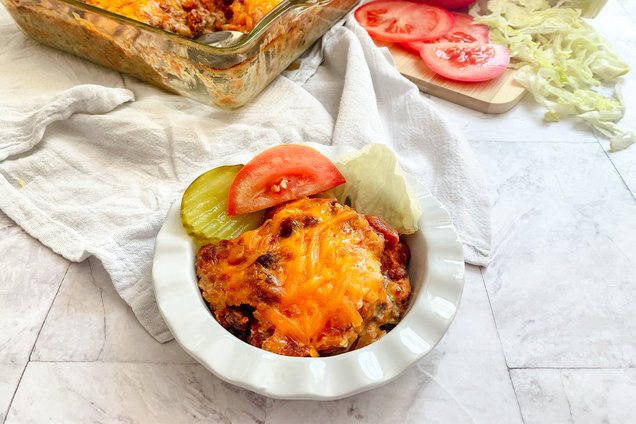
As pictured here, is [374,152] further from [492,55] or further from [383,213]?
[492,55]

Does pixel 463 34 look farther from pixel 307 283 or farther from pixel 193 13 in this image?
pixel 307 283

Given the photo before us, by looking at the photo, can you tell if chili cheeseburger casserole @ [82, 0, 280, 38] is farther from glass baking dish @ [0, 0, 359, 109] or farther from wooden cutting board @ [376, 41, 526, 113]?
wooden cutting board @ [376, 41, 526, 113]

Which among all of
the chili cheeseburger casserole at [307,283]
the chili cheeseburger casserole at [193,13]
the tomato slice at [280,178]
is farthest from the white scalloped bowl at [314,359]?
the chili cheeseburger casserole at [193,13]

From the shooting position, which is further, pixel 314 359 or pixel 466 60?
pixel 466 60

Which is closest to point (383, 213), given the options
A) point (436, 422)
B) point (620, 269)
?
point (436, 422)

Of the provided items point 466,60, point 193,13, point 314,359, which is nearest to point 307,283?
point 314,359

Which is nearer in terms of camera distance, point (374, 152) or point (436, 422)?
point (436, 422)
